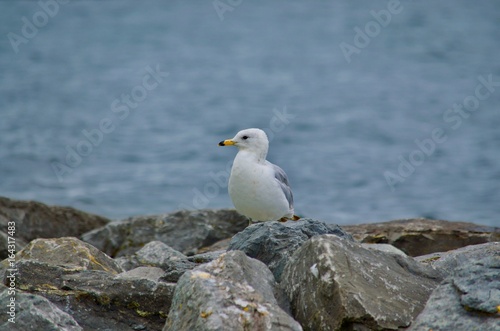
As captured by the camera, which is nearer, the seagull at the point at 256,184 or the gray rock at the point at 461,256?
the gray rock at the point at 461,256

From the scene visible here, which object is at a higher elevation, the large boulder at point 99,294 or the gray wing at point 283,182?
the gray wing at point 283,182

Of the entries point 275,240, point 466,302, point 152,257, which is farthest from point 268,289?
point 152,257

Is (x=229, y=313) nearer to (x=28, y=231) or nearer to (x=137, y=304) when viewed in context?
(x=137, y=304)

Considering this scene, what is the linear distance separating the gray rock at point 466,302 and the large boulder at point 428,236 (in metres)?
3.37

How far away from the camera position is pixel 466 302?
5184mm

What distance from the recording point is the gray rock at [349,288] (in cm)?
530

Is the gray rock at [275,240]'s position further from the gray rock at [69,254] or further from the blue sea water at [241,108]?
the blue sea water at [241,108]

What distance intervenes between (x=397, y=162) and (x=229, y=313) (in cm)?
1697

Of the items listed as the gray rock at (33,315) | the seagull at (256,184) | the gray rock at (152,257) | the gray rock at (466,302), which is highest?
the seagull at (256,184)

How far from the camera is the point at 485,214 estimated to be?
59.4 feet

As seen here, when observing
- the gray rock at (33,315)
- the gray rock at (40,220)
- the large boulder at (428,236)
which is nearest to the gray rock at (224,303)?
the gray rock at (33,315)

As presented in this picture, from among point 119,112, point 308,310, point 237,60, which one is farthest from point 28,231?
point 237,60

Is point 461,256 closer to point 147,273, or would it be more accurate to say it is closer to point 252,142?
point 147,273

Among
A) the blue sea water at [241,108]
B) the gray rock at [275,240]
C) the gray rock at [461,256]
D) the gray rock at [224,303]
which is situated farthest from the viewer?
the blue sea water at [241,108]
